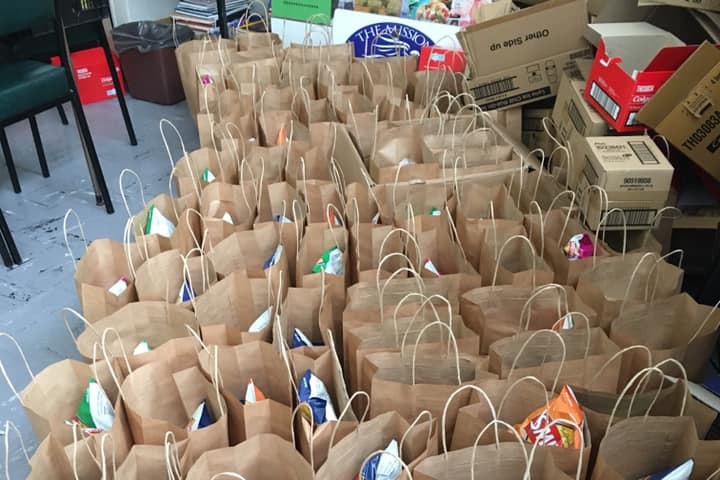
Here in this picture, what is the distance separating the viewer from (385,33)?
251 cm

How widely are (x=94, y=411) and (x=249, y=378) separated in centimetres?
27

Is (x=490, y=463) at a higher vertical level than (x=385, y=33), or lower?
lower

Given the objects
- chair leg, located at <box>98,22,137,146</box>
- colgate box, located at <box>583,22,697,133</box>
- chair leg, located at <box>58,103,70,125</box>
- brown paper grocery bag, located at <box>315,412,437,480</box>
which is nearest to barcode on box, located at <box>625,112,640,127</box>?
colgate box, located at <box>583,22,697,133</box>

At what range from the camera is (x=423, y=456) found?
912 mm

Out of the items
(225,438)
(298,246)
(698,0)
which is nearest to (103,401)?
(225,438)

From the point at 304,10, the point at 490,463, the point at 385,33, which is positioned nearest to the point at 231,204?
the point at 490,463

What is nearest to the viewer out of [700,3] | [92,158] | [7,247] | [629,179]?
[629,179]

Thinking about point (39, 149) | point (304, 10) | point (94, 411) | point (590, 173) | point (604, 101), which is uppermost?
point (304, 10)

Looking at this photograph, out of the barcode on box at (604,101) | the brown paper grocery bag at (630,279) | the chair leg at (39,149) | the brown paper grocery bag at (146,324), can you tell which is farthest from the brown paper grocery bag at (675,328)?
the chair leg at (39,149)

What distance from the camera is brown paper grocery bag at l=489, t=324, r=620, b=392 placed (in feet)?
3.38

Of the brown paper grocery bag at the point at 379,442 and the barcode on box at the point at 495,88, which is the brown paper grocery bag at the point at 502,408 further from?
the barcode on box at the point at 495,88

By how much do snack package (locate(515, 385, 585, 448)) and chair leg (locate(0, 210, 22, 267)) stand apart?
6.44ft

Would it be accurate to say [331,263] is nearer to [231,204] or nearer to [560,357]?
[231,204]

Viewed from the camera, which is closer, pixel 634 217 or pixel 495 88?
pixel 634 217
